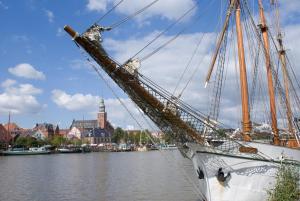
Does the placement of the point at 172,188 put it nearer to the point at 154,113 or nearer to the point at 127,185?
the point at 127,185

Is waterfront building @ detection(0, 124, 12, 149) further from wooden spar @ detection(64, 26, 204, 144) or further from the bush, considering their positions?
the bush

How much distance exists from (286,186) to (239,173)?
1.97 m

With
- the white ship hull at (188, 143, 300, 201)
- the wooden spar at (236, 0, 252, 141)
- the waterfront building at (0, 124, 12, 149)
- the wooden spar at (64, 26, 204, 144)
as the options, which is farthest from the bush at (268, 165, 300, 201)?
the waterfront building at (0, 124, 12, 149)

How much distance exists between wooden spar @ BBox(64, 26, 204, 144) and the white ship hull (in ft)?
3.05

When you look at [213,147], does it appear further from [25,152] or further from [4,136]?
[4,136]

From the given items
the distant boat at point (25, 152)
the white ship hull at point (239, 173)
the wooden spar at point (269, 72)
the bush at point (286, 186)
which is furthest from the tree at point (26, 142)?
the bush at point (286, 186)

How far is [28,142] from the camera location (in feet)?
514

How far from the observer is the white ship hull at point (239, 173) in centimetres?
1736

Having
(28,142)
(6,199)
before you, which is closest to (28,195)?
(6,199)

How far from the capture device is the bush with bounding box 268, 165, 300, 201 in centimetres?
1584

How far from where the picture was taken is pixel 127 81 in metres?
16.6

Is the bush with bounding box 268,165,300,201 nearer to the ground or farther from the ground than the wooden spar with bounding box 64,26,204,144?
nearer to the ground

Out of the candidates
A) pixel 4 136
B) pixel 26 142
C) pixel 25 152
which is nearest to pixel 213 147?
pixel 25 152

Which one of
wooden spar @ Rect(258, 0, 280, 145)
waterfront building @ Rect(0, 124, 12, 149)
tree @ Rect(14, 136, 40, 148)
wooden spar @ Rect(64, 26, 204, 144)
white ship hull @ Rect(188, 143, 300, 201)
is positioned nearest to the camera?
wooden spar @ Rect(64, 26, 204, 144)
